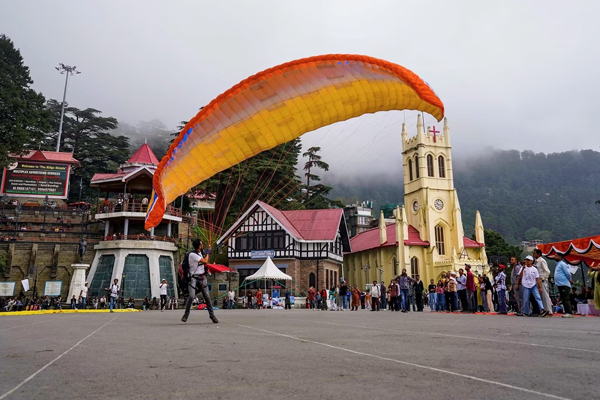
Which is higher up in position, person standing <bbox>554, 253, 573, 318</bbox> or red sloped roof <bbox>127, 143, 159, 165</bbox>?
red sloped roof <bbox>127, 143, 159, 165</bbox>

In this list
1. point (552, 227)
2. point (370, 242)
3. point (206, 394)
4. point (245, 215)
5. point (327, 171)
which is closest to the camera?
point (206, 394)

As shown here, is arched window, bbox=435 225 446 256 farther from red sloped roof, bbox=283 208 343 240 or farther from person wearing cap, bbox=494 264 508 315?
person wearing cap, bbox=494 264 508 315

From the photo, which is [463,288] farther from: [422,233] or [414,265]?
[422,233]

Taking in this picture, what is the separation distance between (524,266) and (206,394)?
37.4 feet

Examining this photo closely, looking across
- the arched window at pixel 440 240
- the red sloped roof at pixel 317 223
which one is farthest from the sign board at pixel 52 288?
the arched window at pixel 440 240

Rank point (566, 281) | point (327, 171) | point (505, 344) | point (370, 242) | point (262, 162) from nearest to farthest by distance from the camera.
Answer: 1. point (505, 344)
2. point (566, 281)
3. point (262, 162)
4. point (327, 171)
5. point (370, 242)

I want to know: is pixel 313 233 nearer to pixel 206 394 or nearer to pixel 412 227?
pixel 412 227

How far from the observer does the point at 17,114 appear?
3341 centimetres

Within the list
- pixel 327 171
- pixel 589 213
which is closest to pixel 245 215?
pixel 327 171

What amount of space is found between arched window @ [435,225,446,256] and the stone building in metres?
20.1

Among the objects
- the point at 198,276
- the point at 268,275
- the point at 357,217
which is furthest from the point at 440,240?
the point at 198,276

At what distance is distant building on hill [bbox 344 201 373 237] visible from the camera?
8381cm

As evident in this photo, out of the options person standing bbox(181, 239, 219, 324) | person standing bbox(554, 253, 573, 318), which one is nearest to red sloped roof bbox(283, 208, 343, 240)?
person standing bbox(554, 253, 573, 318)

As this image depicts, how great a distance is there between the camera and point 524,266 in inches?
468
